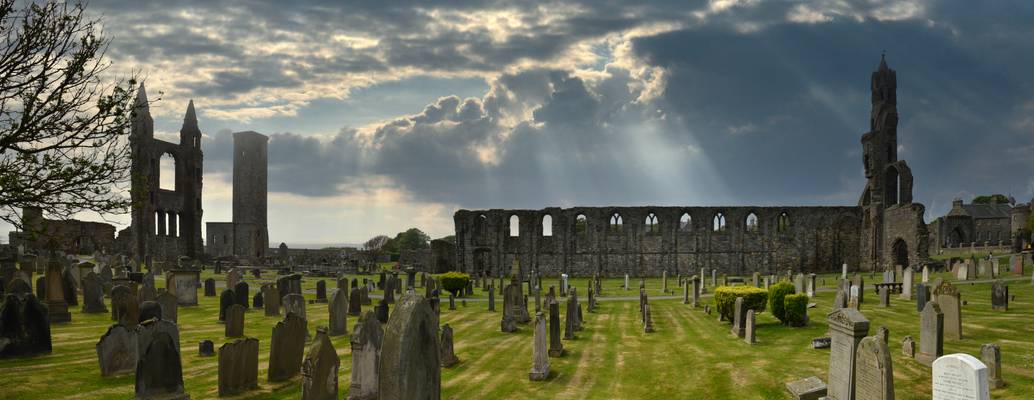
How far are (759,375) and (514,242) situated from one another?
38888 millimetres

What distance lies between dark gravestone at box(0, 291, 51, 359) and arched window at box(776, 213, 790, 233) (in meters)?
45.7

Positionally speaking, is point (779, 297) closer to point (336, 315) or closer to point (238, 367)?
point (336, 315)

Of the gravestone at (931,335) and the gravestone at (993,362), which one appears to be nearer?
the gravestone at (993,362)

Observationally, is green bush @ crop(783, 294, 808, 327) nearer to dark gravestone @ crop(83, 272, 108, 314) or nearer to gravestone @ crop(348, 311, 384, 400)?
gravestone @ crop(348, 311, 384, 400)

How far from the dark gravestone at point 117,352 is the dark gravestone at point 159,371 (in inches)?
105

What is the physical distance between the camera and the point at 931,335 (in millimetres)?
12078

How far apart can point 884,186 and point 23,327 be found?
2026 inches

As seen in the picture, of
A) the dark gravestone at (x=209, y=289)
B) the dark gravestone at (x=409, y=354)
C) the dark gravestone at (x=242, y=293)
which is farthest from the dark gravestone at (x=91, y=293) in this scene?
the dark gravestone at (x=409, y=354)

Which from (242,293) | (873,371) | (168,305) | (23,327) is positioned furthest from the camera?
(242,293)

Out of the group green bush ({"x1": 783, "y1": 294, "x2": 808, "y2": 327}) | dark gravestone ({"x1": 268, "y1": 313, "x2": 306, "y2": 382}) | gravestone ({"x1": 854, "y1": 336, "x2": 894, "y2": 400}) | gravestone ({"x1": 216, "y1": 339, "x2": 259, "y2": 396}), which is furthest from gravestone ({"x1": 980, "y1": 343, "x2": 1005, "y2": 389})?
gravestone ({"x1": 216, "y1": 339, "x2": 259, "y2": 396})

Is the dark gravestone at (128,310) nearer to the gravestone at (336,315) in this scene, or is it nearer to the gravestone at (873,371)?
the gravestone at (336,315)

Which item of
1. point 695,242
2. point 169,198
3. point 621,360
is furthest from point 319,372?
point 169,198

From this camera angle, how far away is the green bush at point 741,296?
59.6 feet

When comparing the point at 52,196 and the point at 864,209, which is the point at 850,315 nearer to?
the point at 52,196
